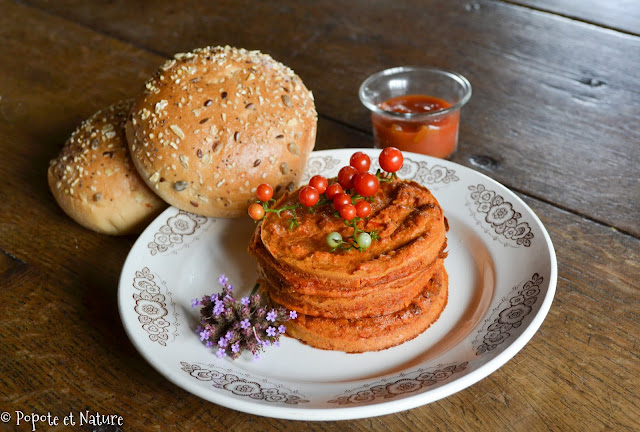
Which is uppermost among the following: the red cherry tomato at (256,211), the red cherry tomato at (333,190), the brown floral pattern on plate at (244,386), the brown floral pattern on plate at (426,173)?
the red cherry tomato at (333,190)

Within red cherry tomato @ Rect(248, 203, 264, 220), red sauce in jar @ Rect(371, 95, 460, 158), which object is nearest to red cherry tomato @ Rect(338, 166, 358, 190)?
red cherry tomato @ Rect(248, 203, 264, 220)

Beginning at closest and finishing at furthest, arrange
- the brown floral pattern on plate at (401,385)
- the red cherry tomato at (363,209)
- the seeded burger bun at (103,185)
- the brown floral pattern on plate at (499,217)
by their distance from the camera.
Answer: the brown floral pattern on plate at (401,385)
the red cherry tomato at (363,209)
the brown floral pattern on plate at (499,217)
the seeded burger bun at (103,185)

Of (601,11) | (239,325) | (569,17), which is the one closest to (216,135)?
(239,325)

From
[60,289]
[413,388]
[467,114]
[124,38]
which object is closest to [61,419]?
[60,289]

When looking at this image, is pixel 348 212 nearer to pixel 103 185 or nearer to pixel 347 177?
pixel 347 177

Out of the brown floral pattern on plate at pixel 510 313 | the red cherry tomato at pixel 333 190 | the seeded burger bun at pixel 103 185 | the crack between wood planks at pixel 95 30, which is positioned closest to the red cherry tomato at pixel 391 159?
the red cherry tomato at pixel 333 190

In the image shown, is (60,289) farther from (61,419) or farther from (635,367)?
(635,367)

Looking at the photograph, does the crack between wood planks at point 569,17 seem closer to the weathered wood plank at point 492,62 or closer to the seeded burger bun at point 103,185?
the weathered wood plank at point 492,62
